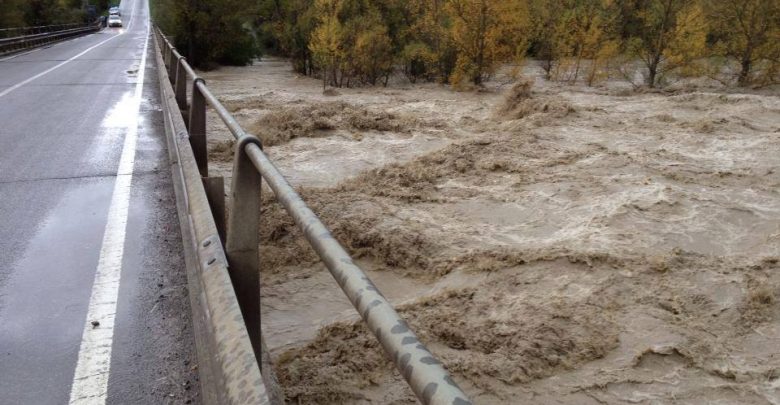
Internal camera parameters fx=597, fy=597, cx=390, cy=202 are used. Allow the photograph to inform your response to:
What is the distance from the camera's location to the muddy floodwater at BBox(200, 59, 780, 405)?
4.81 m

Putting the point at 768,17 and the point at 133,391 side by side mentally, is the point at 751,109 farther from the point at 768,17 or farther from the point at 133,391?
the point at 133,391

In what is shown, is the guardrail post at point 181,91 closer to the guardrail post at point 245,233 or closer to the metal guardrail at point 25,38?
the guardrail post at point 245,233

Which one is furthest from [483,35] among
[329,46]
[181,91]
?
[181,91]

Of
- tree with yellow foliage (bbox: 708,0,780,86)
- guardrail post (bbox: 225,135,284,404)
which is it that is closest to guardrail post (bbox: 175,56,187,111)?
guardrail post (bbox: 225,135,284,404)

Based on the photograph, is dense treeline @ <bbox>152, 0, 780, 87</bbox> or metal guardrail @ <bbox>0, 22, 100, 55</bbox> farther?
metal guardrail @ <bbox>0, 22, 100, 55</bbox>

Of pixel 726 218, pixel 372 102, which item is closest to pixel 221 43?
pixel 372 102

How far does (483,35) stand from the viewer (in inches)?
1011

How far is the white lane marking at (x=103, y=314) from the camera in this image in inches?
116

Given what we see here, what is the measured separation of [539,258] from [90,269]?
4.61 meters

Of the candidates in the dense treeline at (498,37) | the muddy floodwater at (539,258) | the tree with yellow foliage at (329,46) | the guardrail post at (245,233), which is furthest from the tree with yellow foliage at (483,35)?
the guardrail post at (245,233)

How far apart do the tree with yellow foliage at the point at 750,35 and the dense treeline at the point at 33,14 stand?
35819 millimetres

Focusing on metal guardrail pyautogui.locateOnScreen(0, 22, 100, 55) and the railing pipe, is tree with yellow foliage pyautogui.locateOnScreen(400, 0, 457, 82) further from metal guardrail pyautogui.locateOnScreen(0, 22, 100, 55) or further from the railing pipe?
the railing pipe

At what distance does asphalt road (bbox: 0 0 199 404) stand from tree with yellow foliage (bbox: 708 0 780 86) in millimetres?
23899

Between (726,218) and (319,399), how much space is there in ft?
22.6
